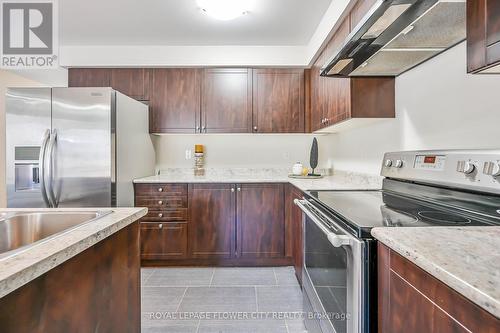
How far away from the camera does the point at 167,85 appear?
321 cm

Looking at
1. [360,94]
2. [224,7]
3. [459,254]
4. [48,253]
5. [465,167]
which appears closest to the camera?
[459,254]

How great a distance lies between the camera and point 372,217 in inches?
42.7

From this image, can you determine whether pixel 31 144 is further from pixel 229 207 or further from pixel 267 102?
pixel 267 102

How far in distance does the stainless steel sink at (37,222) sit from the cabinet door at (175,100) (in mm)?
2033

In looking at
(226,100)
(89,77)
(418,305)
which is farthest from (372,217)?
(89,77)

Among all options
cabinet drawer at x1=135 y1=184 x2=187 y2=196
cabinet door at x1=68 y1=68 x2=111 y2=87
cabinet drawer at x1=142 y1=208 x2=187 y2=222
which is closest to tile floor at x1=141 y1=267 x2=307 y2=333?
cabinet drawer at x1=142 y1=208 x2=187 y2=222

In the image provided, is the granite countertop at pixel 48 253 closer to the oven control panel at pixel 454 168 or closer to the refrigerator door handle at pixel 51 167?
the oven control panel at pixel 454 168

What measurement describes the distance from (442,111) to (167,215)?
2463mm

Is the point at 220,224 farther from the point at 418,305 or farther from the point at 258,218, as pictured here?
the point at 418,305

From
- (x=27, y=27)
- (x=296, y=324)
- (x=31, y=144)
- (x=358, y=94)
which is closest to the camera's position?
(x=296, y=324)

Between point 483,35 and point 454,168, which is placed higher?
point 483,35

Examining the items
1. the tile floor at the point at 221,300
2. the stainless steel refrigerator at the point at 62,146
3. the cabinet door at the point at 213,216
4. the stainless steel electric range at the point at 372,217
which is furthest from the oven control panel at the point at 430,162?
the stainless steel refrigerator at the point at 62,146

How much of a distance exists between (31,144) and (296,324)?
8.59ft

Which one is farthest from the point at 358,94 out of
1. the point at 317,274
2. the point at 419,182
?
the point at 317,274
